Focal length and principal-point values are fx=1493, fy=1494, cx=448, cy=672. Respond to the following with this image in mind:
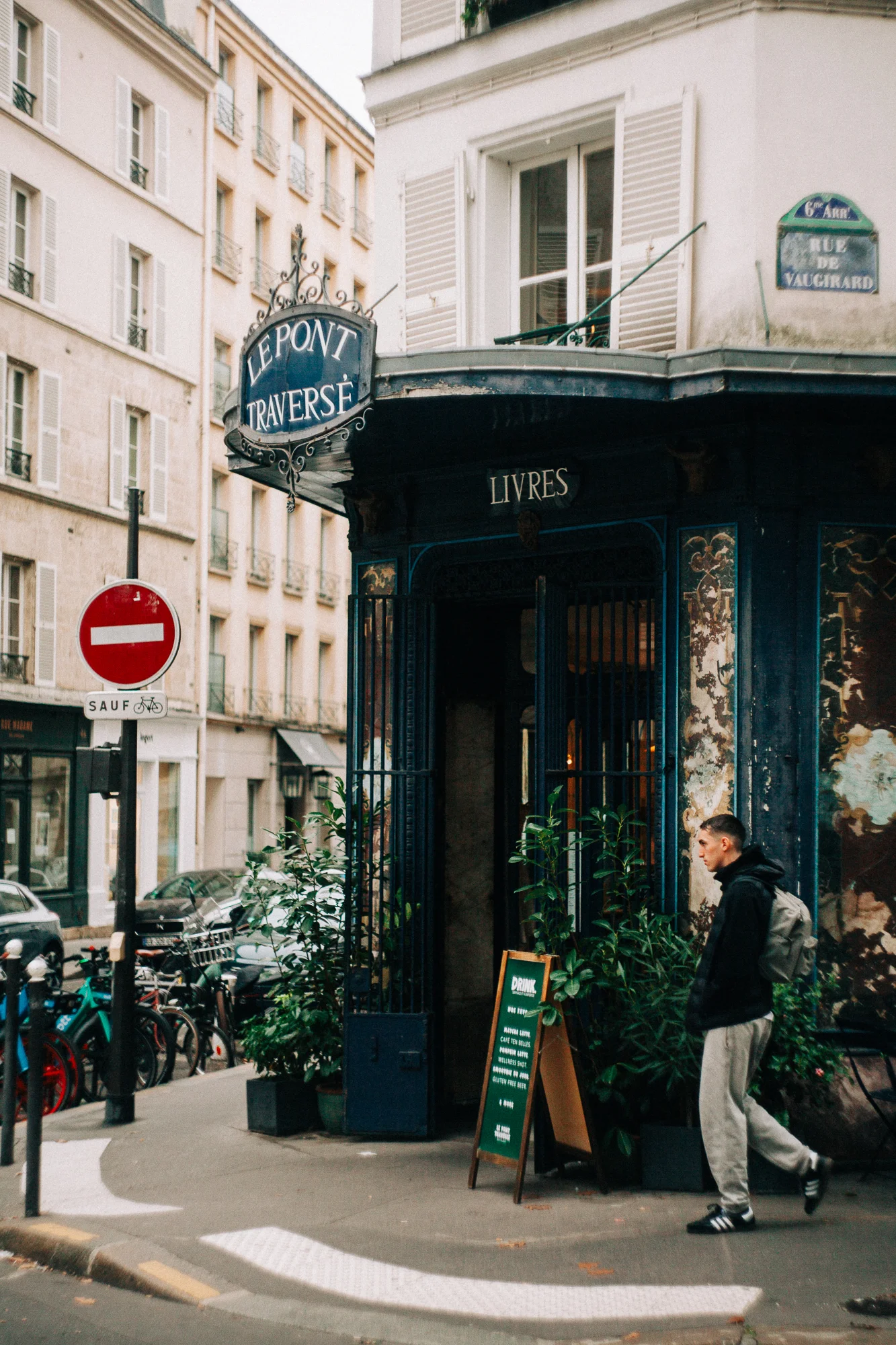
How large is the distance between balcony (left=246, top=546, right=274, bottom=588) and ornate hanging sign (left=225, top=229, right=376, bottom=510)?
28.1m

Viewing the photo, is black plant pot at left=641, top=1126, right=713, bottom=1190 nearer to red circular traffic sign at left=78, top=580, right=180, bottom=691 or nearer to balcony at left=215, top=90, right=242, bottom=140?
red circular traffic sign at left=78, top=580, right=180, bottom=691

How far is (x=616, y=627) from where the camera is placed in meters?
9.29

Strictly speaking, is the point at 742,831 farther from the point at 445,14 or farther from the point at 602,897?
the point at 445,14

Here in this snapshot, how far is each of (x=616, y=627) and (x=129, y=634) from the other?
3.03 meters

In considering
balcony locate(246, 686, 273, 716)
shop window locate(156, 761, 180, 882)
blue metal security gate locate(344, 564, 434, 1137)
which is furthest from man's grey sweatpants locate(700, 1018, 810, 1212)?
balcony locate(246, 686, 273, 716)

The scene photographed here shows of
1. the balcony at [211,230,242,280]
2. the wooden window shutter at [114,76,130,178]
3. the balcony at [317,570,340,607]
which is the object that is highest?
Result: the wooden window shutter at [114,76,130,178]

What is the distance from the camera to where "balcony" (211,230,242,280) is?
34844 mm

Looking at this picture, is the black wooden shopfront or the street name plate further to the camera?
the street name plate

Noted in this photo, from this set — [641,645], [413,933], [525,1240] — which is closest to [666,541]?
[641,645]

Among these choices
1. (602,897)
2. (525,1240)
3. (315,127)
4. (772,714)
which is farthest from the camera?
(315,127)

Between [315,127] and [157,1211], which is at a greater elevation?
[315,127]

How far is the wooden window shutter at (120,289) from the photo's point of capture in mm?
30109

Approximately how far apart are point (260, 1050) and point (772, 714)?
3.62 meters

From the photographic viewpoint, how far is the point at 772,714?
770cm
